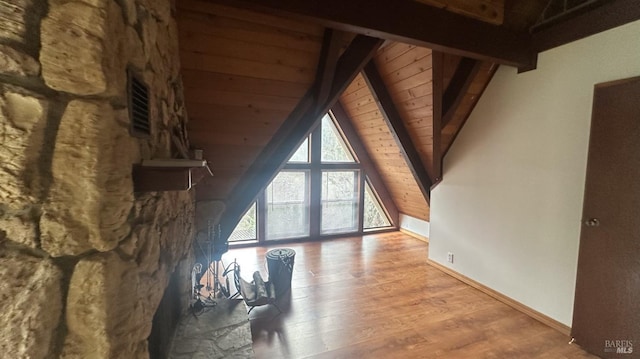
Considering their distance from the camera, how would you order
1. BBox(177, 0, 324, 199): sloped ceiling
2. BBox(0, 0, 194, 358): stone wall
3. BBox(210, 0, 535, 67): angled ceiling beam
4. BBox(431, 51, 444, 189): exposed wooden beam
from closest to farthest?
BBox(0, 0, 194, 358): stone wall, BBox(210, 0, 535, 67): angled ceiling beam, BBox(177, 0, 324, 199): sloped ceiling, BBox(431, 51, 444, 189): exposed wooden beam

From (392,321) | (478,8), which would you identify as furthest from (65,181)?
(478,8)

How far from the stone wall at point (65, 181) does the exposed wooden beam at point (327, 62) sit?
61.8 inches

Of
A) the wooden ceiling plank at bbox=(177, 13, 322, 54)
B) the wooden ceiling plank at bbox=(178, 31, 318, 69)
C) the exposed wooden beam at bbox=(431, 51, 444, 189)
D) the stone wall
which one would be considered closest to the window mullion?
the exposed wooden beam at bbox=(431, 51, 444, 189)

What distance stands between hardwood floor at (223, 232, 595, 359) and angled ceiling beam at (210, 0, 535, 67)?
246 centimetres

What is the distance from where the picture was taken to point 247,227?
4883 mm

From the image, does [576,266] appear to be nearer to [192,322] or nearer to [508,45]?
[508,45]

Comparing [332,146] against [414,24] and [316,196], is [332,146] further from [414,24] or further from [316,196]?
[414,24]

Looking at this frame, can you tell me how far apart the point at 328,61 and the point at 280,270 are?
7.17 feet

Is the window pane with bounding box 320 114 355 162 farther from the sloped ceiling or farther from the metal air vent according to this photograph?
the metal air vent

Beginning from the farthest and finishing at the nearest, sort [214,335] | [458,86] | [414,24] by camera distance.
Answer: [458,86] → [414,24] → [214,335]

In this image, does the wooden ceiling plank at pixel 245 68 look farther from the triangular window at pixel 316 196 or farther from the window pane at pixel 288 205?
the window pane at pixel 288 205

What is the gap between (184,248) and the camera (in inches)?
82.7

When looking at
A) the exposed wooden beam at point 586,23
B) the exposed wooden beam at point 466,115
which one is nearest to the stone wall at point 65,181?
the exposed wooden beam at point 586,23

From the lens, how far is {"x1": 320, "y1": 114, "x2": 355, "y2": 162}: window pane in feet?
17.3
